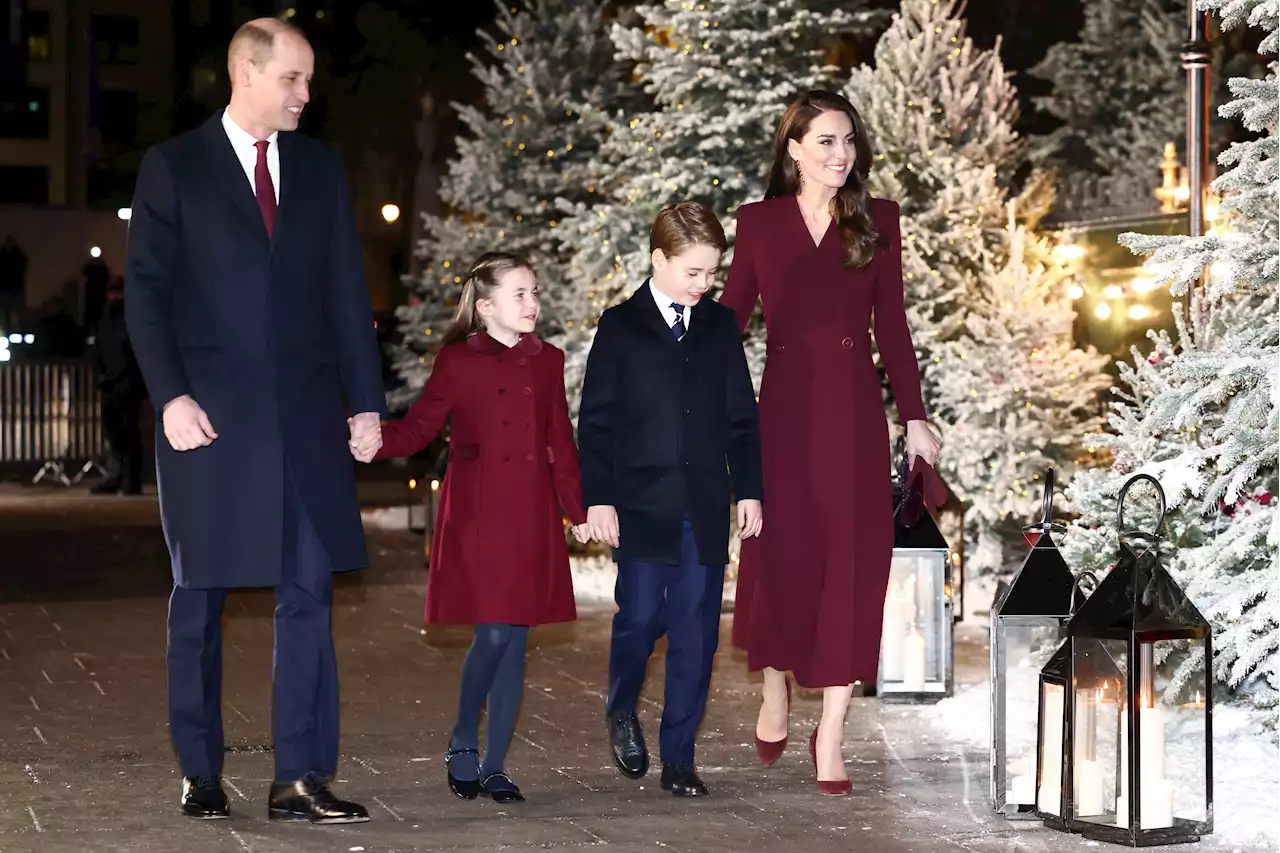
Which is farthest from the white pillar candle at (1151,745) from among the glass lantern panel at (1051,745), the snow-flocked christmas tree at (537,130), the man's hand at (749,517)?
the snow-flocked christmas tree at (537,130)

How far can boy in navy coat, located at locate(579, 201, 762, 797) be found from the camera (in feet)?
21.8

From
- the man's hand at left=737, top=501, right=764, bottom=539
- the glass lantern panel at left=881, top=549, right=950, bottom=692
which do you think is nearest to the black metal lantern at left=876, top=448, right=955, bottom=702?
the glass lantern panel at left=881, top=549, right=950, bottom=692

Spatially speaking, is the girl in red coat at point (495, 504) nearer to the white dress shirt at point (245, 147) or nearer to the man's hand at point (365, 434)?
the man's hand at point (365, 434)

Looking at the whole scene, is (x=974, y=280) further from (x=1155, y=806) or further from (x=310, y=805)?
(x=310, y=805)

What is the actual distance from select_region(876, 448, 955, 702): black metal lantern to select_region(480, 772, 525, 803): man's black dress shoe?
2.45 m

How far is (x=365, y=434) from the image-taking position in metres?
6.10

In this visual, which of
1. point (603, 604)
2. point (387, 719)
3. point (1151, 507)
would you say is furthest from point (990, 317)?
point (387, 719)

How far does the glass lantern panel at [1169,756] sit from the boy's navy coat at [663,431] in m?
1.43

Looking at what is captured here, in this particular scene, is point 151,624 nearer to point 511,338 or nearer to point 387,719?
point 387,719

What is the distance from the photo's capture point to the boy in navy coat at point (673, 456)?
663 cm

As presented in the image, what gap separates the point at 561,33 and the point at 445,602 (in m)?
11.2

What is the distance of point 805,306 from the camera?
6742 millimetres

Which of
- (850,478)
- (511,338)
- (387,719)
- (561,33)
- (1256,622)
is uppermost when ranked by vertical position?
(561,33)

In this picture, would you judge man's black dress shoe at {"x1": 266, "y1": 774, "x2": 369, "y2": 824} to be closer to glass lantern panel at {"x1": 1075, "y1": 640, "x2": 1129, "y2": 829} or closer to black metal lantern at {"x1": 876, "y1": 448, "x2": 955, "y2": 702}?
glass lantern panel at {"x1": 1075, "y1": 640, "x2": 1129, "y2": 829}
